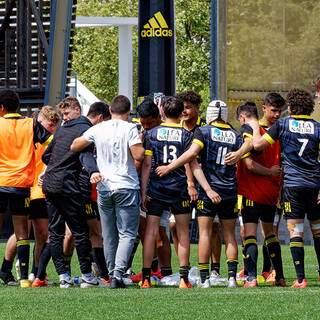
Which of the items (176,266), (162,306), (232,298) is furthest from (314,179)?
(176,266)

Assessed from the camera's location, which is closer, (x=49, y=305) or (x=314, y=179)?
(x=49, y=305)

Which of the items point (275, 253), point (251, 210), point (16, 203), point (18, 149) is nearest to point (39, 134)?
point (18, 149)

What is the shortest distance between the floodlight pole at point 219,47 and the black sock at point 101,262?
11692 millimetres

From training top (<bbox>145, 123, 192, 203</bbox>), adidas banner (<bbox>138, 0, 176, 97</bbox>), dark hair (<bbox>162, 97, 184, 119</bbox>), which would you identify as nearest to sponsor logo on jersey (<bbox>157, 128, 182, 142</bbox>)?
training top (<bbox>145, 123, 192, 203</bbox>)

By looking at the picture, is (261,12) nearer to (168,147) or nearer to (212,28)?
(212,28)

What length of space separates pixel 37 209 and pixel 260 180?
2.58 metres

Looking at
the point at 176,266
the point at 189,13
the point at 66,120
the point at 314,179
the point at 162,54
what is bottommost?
the point at 176,266

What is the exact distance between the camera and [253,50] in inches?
867

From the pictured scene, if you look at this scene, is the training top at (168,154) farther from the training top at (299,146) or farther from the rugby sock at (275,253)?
the rugby sock at (275,253)

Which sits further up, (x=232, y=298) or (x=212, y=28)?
(x=212, y=28)

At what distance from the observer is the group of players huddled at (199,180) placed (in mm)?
9734

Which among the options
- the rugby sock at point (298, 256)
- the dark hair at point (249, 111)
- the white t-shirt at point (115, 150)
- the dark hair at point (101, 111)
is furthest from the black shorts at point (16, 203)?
the rugby sock at point (298, 256)

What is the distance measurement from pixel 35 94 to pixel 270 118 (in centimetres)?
1561

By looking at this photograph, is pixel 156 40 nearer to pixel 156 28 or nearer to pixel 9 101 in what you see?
pixel 156 28
